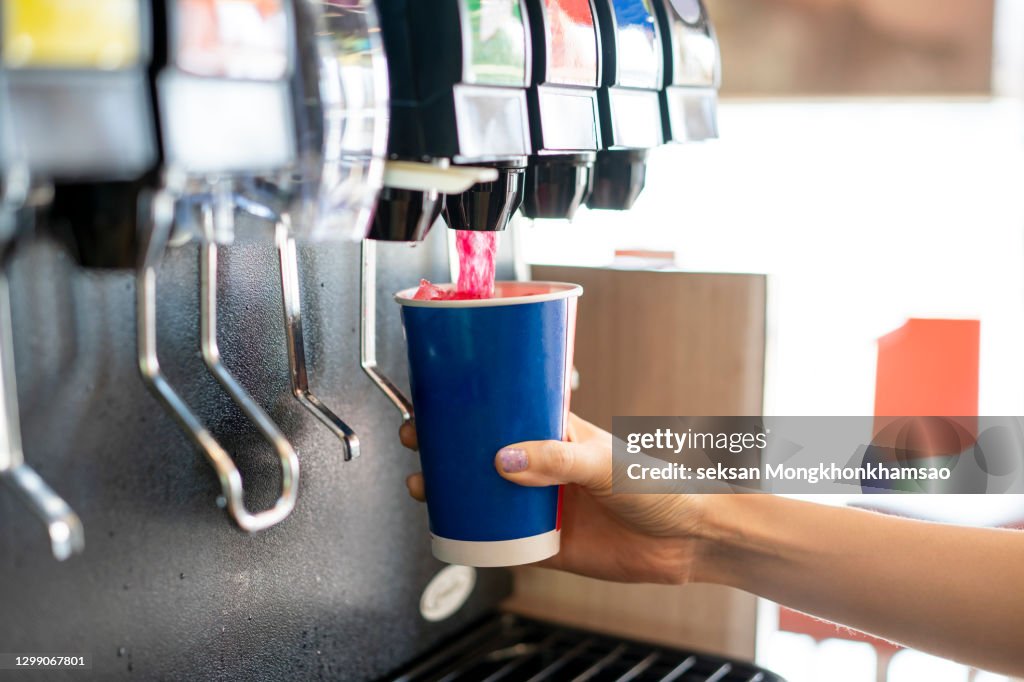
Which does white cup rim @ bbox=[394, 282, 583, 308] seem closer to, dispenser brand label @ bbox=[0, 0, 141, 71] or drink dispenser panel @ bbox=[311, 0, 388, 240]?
drink dispenser panel @ bbox=[311, 0, 388, 240]

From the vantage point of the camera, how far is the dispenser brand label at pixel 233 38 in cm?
47

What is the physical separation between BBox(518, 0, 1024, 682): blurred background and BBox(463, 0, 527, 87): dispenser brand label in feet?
1.75

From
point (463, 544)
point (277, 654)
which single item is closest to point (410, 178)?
point (463, 544)

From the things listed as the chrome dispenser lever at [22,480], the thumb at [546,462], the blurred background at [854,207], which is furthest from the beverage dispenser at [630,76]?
the chrome dispenser lever at [22,480]

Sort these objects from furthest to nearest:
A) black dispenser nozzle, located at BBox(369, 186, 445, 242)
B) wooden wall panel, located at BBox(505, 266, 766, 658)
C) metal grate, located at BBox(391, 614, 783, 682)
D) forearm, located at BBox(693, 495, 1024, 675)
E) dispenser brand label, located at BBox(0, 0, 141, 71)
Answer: wooden wall panel, located at BBox(505, 266, 766, 658) → metal grate, located at BBox(391, 614, 783, 682) → forearm, located at BBox(693, 495, 1024, 675) → black dispenser nozzle, located at BBox(369, 186, 445, 242) → dispenser brand label, located at BBox(0, 0, 141, 71)

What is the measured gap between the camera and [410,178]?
60cm

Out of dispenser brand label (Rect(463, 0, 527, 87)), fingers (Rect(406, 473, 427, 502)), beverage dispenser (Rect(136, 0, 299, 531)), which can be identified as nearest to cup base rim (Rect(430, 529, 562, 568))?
fingers (Rect(406, 473, 427, 502))

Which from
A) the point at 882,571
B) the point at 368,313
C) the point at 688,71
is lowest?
the point at 882,571

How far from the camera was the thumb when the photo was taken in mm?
733

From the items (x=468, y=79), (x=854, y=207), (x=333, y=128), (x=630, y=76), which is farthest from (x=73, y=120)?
(x=854, y=207)

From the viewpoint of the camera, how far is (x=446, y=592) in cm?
110

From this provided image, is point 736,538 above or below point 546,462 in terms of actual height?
below

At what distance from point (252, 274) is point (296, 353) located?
0.26 ft

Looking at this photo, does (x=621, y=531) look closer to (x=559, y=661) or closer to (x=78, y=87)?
(x=559, y=661)
